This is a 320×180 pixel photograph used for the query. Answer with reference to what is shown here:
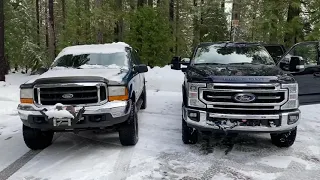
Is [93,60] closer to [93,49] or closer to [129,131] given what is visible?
[93,49]

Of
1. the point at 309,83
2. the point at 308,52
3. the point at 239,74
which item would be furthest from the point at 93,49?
the point at 308,52

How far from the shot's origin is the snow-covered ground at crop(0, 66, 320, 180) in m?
4.43

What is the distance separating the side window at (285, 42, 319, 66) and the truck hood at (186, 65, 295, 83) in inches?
76.5

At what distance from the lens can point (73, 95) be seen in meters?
4.88

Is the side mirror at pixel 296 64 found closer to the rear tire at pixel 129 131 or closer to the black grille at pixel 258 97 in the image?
the black grille at pixel 258 97

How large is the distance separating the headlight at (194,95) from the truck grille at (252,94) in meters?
0.17

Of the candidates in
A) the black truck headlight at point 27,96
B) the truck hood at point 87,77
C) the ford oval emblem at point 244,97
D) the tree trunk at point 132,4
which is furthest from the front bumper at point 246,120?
the tree trunk at point 132,4

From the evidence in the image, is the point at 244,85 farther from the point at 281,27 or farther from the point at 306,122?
the point at 281,27

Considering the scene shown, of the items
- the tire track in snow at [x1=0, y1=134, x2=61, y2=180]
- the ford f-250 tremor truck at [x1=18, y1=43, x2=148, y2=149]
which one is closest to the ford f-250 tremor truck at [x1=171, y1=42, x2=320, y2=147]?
the ford f-250 tremor truck at [x1=18, y1=43, x2=148, y2=149]

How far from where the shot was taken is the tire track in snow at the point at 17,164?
14.8 feet

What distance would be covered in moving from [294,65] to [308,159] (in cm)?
199

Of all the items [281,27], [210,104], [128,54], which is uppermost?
[281,27]

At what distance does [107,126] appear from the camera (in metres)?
4.99

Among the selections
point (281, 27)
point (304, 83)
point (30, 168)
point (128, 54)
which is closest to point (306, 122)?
point (304, 83)
